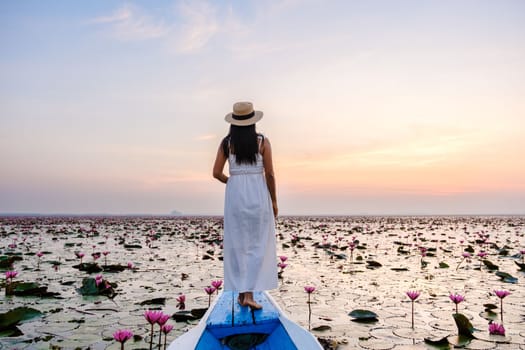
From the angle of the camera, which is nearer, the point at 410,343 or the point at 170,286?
the point at 410,343

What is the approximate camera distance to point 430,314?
441cm

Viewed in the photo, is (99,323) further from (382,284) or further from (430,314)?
(382,284)

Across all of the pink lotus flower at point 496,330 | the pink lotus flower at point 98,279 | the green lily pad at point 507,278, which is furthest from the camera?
the green lily pad at point 507,278

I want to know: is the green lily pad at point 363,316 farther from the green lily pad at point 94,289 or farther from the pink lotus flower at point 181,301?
the green lily pad at point 94,289

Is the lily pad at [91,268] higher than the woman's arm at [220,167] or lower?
lower

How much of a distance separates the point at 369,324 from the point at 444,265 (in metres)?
4.69

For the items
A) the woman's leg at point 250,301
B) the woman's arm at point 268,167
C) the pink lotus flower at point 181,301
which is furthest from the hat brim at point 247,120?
the pink lotus flower at point 181,301

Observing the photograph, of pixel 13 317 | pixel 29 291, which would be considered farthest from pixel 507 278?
pixel 29 291

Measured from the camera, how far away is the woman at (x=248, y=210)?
3.35m

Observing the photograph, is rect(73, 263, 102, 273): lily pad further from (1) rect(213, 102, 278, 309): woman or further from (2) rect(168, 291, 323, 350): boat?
(2) rect(168, 291, 323, 350): boat

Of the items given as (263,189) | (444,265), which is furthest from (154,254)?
(263,189)

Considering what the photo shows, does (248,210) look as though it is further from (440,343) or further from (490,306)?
(490,306)

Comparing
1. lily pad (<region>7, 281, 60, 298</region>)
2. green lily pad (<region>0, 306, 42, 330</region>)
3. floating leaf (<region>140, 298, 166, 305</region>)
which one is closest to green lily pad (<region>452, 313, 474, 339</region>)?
floating leaf (<region>140, 298, 166, 305</region>)

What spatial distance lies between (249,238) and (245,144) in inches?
33.2
